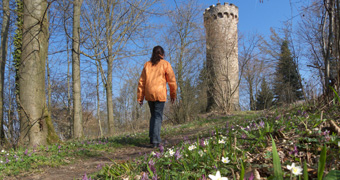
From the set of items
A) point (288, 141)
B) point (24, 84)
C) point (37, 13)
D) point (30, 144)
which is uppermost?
point (37, 13)

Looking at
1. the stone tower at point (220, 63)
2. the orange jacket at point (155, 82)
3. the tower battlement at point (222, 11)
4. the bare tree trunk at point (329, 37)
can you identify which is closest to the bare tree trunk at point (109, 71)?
the stone tower at point (220, 63)

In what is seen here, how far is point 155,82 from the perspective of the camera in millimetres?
4906

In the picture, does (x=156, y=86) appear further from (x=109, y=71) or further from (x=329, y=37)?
(x=109, y=71)

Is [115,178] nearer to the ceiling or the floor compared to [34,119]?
nearer to the floor

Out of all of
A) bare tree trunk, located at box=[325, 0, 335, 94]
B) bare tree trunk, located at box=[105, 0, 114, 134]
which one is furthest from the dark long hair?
bare tree trunk, located at box=[105, 0, 114, 134]

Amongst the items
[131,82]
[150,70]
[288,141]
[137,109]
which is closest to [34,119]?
[150,70]

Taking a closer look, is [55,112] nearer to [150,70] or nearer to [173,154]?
[150,70]

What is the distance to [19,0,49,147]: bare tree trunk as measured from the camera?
5582mm

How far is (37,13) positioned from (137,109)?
1880 centimetres

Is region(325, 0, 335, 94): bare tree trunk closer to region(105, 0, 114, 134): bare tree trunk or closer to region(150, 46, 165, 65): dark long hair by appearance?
region(150, 46, 165, 65): dark long hair

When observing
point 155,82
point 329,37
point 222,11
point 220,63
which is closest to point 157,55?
point 155,82

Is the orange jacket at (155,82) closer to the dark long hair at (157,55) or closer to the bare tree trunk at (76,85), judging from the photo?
the dark long hair at (157,55)

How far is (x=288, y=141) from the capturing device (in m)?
1.97

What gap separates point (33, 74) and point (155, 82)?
3.13 metres
